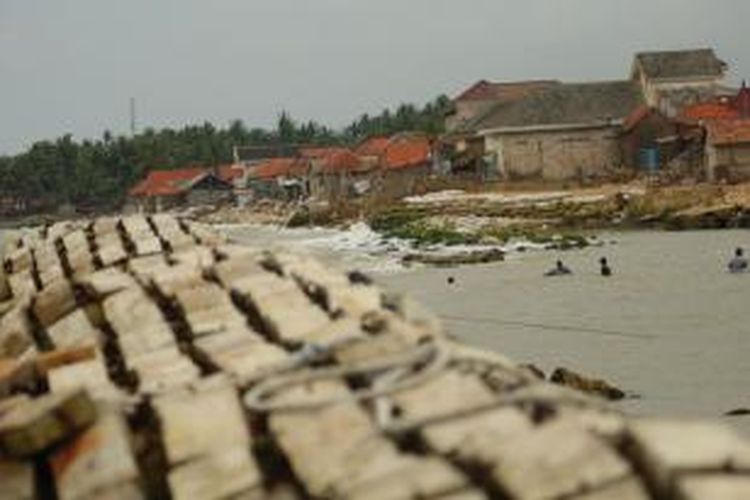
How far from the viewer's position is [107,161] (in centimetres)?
10756

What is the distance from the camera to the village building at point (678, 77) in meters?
58.9

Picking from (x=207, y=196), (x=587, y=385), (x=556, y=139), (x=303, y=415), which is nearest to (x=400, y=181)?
(x=556, y=139)

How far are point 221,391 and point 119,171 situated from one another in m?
106

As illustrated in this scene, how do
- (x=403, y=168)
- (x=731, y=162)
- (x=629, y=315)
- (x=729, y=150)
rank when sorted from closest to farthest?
(x=629, y=315) → (x=729, y=150) → (x=731, y=162) → (x=403, y=168)

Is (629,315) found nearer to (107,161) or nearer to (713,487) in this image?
(713,487)

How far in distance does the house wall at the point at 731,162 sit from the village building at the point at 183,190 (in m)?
51.1

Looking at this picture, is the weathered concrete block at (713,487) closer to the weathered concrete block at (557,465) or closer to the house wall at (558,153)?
the weathered concrete block at (557,465)

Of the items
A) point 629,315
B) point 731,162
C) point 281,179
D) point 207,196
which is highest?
point 731,162

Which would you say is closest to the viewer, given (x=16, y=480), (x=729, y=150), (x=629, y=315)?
(x=16, y=480)

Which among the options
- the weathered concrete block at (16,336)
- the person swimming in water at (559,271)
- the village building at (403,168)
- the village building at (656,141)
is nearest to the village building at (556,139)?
the village building at (656,141)

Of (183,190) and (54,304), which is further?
(183,190)

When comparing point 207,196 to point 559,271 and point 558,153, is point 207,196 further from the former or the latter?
point 559,271

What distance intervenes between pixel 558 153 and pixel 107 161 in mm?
61262

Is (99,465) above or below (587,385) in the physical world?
above
